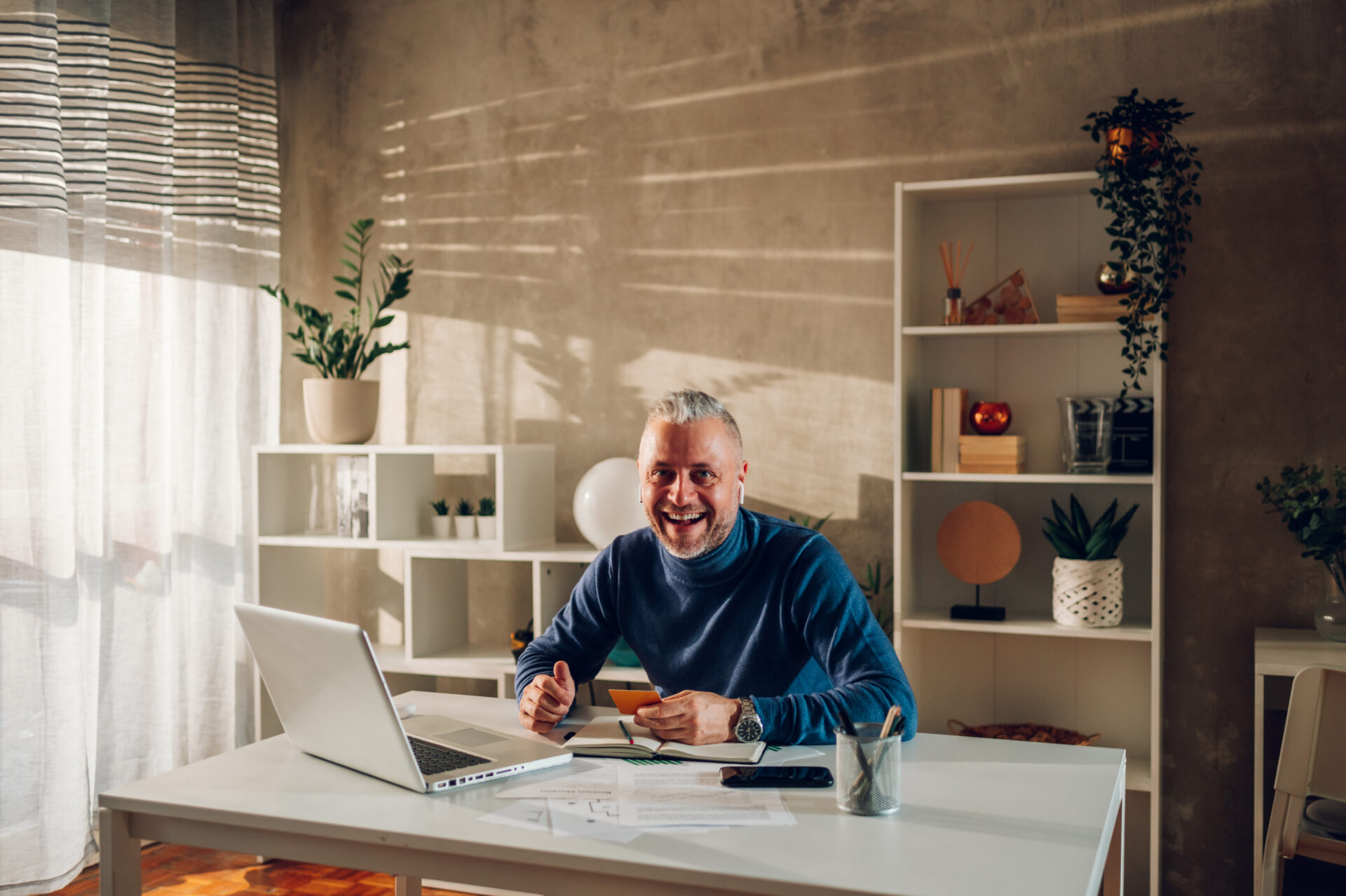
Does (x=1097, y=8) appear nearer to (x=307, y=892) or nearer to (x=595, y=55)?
(x=595, y=55)

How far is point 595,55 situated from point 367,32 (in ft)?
3.01

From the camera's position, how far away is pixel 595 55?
3674mm

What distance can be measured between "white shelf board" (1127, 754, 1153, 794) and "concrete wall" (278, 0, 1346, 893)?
0.12 meters

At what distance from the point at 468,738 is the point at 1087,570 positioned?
1786 mm

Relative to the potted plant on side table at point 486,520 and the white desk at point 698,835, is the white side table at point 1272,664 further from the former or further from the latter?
the potted plant on side table at point 486,520

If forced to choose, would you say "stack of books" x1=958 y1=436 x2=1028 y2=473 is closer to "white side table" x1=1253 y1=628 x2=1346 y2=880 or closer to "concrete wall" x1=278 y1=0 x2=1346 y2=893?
"concrete wall" x1=278 y1=0 x2=1346 y2=893

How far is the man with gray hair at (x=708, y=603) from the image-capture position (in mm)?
1959

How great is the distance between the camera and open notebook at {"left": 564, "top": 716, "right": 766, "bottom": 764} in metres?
1.71

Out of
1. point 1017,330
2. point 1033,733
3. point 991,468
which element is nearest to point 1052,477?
point 991,468

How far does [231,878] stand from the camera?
128 inches

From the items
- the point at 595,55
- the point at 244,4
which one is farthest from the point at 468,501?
the point at 244,4

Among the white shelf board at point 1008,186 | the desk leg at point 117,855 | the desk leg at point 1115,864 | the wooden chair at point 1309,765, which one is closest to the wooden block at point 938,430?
the white shelf board at point 1008,186

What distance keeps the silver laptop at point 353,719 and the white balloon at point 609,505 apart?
1.42m

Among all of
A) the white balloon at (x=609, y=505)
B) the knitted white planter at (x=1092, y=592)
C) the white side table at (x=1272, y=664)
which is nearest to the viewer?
the white side table at (x=1272, y=664)
